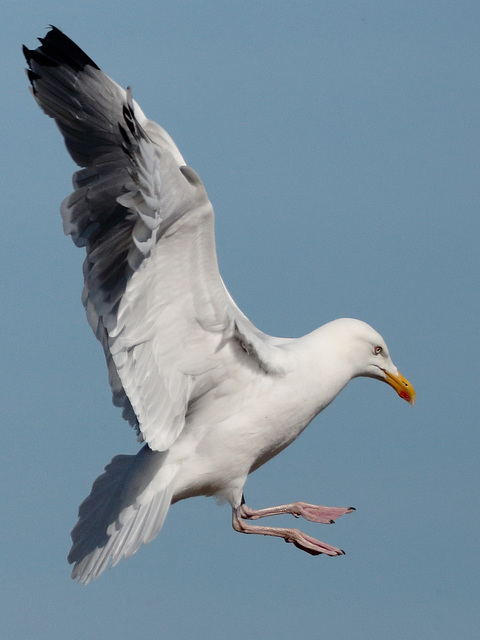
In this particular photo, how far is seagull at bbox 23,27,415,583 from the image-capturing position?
27.3ft

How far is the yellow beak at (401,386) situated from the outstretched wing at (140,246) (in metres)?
1.60

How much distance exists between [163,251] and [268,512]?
87.3 inches

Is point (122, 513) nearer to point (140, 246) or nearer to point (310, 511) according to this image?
point (310, 511)

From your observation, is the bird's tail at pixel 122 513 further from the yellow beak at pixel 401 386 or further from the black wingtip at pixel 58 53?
the black wingtip at pixel 58 53

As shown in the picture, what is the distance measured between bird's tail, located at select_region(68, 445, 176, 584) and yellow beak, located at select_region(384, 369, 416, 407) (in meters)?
1.93

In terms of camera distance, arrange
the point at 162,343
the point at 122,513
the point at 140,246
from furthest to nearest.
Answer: the point at 122,513 → the point at 162,343 → the point at 140,246

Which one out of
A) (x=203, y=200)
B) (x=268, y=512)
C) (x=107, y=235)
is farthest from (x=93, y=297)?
(x=268, y=512)

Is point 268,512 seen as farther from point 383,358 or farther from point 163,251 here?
point 163,251

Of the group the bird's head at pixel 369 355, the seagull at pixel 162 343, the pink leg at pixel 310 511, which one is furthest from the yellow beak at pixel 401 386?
the pink leg at pixel 310 511

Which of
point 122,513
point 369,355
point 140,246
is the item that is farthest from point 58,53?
point 369,355

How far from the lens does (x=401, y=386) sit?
10.4 metres

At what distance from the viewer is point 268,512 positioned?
9695mm

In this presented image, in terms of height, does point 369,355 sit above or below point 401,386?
above

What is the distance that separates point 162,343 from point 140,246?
887 millimetres
